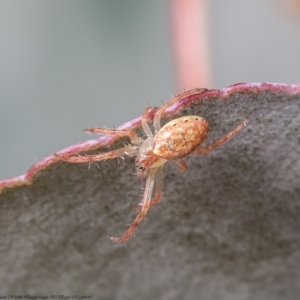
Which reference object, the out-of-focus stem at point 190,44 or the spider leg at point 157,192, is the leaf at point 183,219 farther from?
the out-of-focus stem at point 190,44

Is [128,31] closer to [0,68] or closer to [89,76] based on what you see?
[89,76]

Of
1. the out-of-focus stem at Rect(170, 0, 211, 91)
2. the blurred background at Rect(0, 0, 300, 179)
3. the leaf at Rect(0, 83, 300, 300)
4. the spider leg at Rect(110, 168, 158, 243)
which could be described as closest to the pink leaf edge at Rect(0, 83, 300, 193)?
the leaf at Rect(0, 83, 300, 300)

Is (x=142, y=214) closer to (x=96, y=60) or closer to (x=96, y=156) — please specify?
(x=96, y=156)

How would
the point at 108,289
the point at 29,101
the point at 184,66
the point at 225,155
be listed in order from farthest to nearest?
the point at 29,101, the point at 184,66, the point at 108,289, the point at 225,155

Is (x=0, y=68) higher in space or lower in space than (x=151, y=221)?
higher

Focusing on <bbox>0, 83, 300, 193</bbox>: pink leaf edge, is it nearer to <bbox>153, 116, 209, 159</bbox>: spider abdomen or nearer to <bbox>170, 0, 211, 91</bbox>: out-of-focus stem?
<bbox>153, 116, 209, 159</bbox>: spider abdomen

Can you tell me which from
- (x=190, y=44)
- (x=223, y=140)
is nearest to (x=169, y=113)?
(x=223, y=140)

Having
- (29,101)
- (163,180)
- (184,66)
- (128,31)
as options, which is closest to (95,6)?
(128,31)
